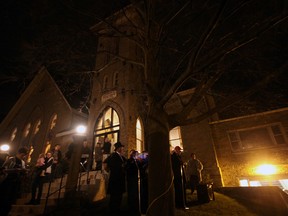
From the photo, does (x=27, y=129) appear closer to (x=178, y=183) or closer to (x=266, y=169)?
(x=178, y=183)

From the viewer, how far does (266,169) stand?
10.0 meters

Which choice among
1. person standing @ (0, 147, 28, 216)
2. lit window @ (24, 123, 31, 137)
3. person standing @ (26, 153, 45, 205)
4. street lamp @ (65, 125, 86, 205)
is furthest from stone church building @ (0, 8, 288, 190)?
person standing @ (0, 147, 28, 216)

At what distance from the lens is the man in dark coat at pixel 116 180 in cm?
491

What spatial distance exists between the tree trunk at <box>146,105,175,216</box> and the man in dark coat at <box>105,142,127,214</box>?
1850 mm

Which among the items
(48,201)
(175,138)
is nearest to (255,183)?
(175,138)

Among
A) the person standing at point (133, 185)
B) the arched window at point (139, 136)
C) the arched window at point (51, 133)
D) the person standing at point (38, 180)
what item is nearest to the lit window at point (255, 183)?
the arched window at point (139, 136)

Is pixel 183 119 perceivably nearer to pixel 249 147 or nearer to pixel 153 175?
pixel 153 175

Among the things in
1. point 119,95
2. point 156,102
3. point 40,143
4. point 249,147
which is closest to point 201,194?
point 156,102

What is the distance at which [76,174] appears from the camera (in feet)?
15.8

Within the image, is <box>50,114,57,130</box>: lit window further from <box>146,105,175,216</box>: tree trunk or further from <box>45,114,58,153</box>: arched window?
<box>146,105,175,216</box>: tree trunk

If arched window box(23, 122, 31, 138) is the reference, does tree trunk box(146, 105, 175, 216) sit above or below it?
below

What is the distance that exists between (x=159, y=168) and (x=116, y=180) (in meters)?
2.12

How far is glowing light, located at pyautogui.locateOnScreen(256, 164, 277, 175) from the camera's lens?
32.4ft

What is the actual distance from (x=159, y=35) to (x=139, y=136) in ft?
26.3
